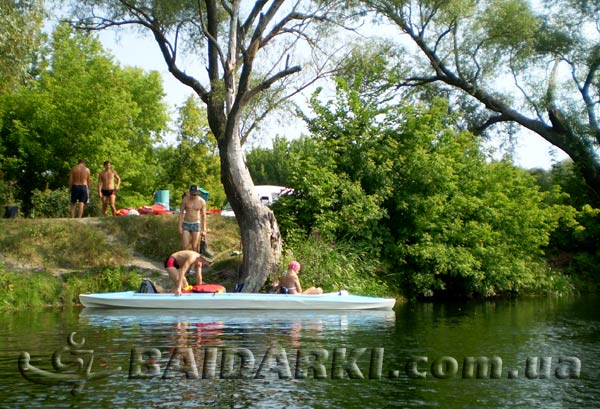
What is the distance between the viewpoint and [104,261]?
2208cm

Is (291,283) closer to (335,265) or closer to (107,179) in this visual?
(335,265)

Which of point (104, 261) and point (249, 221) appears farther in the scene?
point (104, 261)

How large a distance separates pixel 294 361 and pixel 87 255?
12.1m

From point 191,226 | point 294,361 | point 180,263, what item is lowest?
point 294,361

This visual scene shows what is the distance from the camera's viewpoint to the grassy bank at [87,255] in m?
20.6

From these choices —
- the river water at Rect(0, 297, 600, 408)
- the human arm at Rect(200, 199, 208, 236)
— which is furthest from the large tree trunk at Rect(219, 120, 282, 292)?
the river water at Rect(0, 297, 600, 408)

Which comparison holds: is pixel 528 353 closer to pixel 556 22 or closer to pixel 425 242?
pixel 425 242

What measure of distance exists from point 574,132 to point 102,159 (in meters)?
19.8

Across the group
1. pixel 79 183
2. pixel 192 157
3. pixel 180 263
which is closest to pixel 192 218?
pixel 180 263

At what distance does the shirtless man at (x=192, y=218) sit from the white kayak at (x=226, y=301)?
2.41m

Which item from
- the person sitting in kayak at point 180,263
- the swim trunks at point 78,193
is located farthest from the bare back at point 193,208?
the swim trunks at point 78,193

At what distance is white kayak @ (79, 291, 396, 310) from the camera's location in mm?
18594

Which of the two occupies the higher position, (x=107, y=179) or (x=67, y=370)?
(x=107, y=179)

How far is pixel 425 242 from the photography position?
23.4 m
